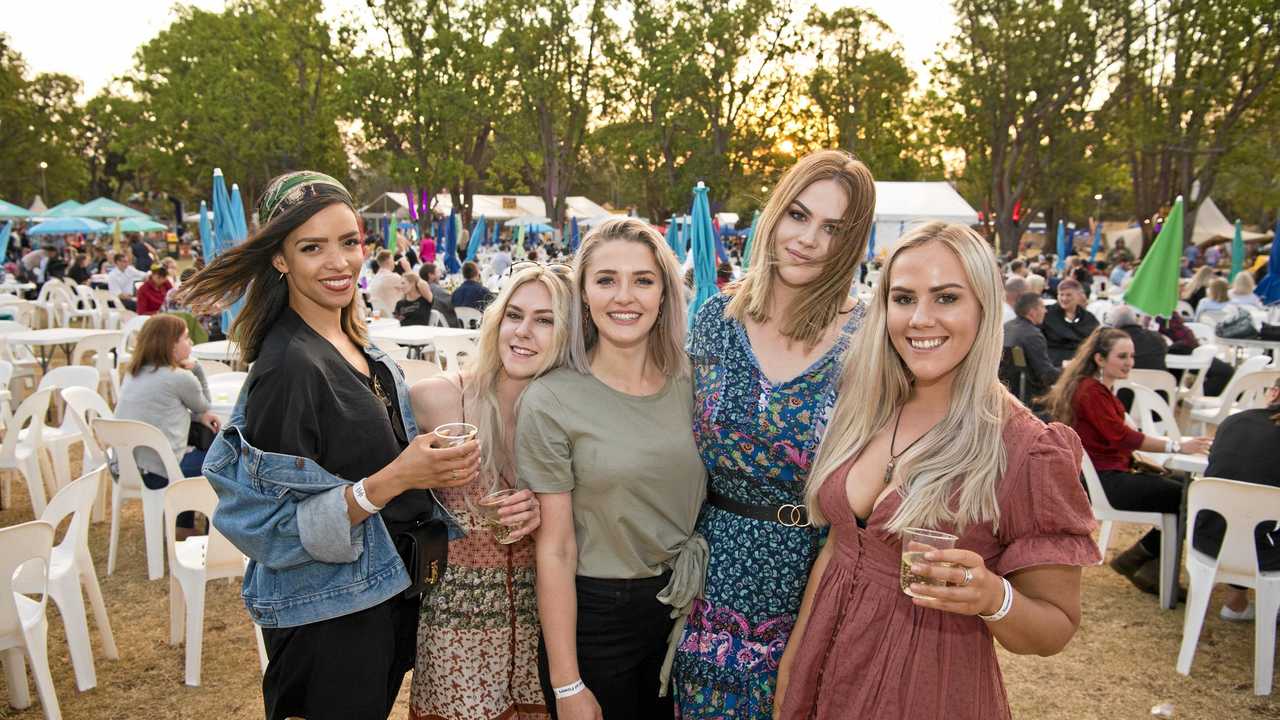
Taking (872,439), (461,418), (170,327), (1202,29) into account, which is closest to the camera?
(872,439)

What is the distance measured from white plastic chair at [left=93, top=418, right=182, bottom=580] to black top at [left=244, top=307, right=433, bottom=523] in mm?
3512

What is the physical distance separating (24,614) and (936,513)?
3.64 meters

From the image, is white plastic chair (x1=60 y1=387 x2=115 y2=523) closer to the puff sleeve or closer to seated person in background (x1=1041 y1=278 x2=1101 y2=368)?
the puff sleeve

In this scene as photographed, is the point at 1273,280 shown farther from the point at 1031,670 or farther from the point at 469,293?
the point at 469,293

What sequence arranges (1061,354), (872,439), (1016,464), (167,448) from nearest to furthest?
1. (1016,464)
2. (872,439)
3. (167,448)
4. (1061,354)

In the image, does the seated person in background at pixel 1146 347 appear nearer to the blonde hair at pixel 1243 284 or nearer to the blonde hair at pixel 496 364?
the blonde hair at pixel 1243 284

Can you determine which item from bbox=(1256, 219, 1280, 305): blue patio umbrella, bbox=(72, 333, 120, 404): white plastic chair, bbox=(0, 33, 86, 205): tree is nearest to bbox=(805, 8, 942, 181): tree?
bbox=(1256, 219, 1280, 305): blue patio umbrella

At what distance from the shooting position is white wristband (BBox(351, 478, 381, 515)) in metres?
1.85

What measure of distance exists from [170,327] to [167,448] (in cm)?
88

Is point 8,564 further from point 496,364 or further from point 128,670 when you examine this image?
point 496,364

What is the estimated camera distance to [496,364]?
7.81 feet

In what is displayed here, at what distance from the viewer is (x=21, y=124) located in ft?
138

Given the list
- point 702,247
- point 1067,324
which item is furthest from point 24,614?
point 1067,324


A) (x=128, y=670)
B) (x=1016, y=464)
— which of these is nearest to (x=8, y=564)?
(x=128, y=670)
